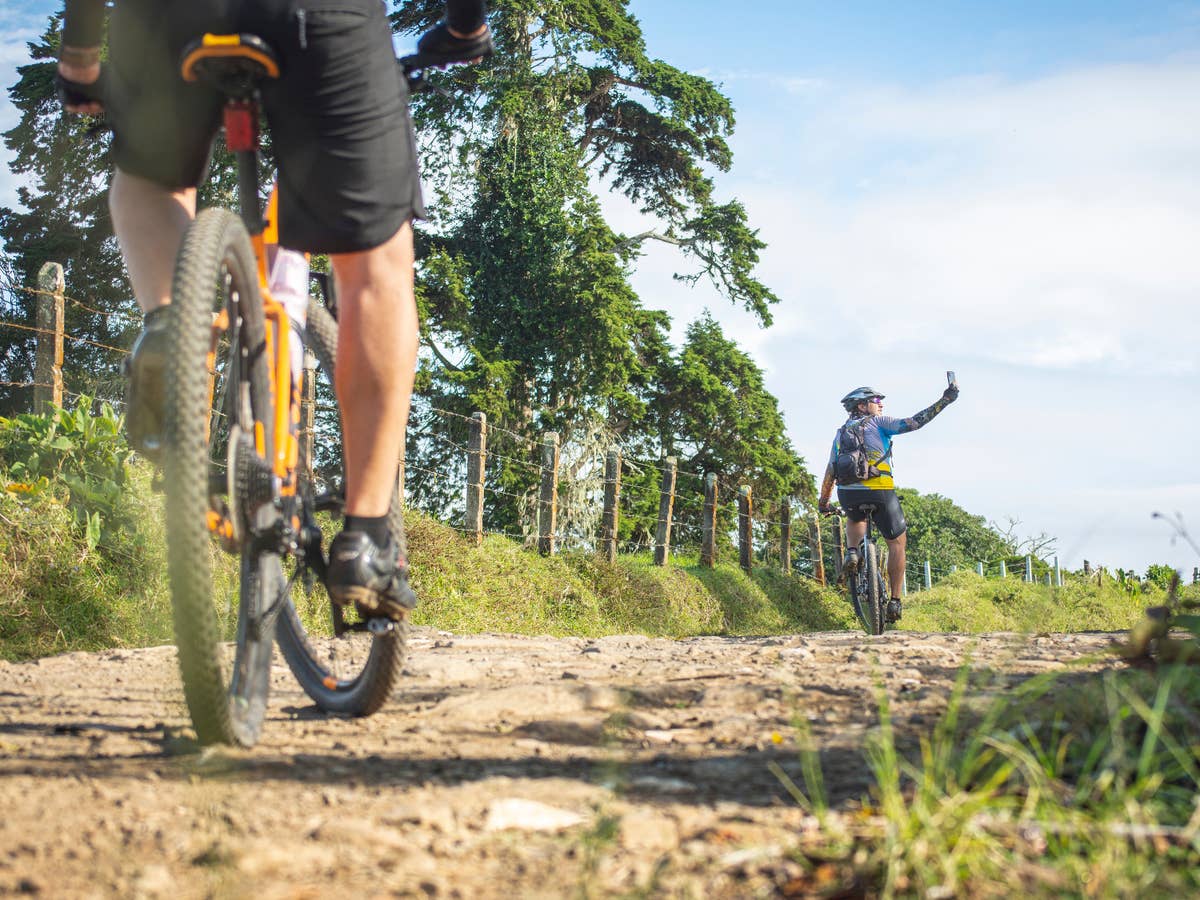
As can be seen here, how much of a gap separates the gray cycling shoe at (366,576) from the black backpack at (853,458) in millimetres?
6595

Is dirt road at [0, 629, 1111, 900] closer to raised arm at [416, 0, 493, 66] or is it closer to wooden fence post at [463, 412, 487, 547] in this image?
raised arm at [416, 0, 493, 66]

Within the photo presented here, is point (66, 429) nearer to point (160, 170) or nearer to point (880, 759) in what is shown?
point (160, 170)

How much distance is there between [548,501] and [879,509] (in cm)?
471

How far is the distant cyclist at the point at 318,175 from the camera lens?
6.50ft

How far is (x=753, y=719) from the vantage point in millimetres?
2174

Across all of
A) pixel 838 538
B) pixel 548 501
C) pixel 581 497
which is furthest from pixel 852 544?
pixel 838 538

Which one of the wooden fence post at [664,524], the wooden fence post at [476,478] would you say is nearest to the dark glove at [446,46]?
the wooden fence post at [476,478]

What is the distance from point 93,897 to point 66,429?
194 inches

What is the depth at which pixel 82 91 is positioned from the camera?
2246 mm

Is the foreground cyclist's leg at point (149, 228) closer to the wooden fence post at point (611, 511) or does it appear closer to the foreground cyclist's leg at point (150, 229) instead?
the foreground cyclist's leg at point (150, 229)

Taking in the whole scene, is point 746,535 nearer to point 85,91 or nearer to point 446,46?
point 446,46

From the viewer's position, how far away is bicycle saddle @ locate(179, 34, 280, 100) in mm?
1922

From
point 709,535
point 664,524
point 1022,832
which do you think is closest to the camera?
point 1022,832

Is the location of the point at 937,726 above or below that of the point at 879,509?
below
